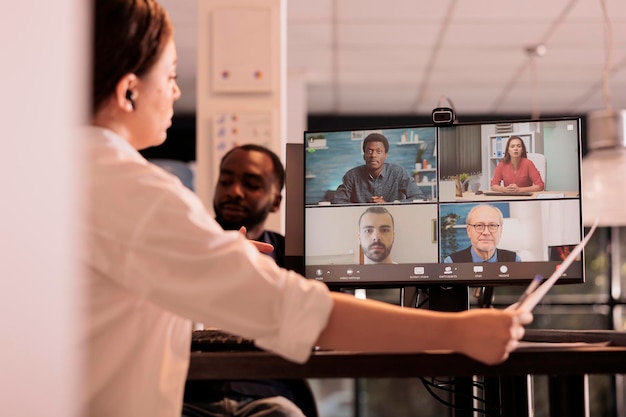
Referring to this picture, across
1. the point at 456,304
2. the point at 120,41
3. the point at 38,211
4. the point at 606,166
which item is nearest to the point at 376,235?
the point at 456,304

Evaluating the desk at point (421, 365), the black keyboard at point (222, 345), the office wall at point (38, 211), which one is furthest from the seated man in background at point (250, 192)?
the office wall at point (38, 211)

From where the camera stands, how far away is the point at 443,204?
1.85 m

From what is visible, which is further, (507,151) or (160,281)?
(507,151)

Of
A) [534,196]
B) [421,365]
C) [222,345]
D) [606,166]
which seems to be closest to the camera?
[421,365]

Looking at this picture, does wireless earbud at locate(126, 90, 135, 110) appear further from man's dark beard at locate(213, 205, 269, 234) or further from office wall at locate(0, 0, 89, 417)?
man's dark beard at locate(213, 205, 269, 234)

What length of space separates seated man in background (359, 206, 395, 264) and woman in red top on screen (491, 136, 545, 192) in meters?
0.23

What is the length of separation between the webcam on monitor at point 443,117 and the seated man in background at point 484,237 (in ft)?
0.65

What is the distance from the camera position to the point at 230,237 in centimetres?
107

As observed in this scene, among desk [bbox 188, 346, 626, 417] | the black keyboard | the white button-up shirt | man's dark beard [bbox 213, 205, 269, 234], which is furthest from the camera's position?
man's dark beard [bbox 213, 205, 269, 234]

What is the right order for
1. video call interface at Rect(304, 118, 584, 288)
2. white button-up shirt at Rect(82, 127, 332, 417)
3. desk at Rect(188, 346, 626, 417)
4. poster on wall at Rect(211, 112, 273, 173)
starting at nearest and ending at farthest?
1. white button-up shirt at Rect(82, 127, 332, 417)
2. desk at Rect(188, 346, 626, 417)
3. video call interface at Rect(304, 118, 584, 288)
4. poster on wall at Rect(211, 112, 273, 173)

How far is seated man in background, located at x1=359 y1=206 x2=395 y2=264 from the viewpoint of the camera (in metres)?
1.86

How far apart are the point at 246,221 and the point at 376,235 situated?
3.71 feet

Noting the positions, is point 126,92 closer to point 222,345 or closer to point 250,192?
point 222,345

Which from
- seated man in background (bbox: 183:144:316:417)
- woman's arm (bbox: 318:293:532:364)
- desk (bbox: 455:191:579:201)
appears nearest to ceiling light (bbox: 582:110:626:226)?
seated man in background (bbox: 183:144:316:417)
